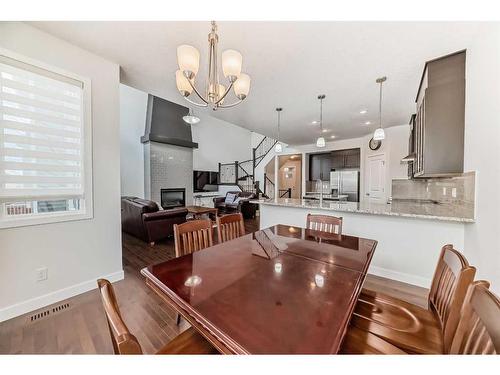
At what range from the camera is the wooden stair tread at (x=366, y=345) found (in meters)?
0.87

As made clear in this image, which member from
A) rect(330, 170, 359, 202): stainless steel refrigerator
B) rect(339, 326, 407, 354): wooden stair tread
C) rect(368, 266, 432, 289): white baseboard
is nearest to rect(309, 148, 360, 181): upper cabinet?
rect(330, 170, 359, 202): stainless steel refrigerator

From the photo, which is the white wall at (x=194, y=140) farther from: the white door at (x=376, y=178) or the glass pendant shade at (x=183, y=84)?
the white door at (x=376, y=178)

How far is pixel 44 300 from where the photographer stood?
1.89 meters

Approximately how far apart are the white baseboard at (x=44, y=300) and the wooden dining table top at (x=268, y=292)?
5.51 feet

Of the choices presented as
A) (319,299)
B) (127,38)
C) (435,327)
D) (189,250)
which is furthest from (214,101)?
(435,327)

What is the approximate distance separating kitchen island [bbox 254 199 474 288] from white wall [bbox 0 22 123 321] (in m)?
2.74

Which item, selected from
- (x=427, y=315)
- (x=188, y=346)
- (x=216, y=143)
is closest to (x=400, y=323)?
(x=427, y=315)

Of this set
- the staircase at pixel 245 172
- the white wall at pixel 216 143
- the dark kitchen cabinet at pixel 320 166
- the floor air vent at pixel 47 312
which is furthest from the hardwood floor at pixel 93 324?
the staircase at pixel 245 172

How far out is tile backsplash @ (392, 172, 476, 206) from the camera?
188cm

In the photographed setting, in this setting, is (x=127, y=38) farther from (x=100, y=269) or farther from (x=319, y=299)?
(x=319, y=299)

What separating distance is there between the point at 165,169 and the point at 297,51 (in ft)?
18.0

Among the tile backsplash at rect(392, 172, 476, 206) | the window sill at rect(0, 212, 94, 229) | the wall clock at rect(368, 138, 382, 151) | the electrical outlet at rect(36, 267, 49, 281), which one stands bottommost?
the electrical outlet at rect(36, 267, 49, 281)

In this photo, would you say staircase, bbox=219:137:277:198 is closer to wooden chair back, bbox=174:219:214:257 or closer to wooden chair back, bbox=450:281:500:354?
wooden chair back, bbox=174:219:214:257

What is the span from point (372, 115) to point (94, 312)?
5.19 m
